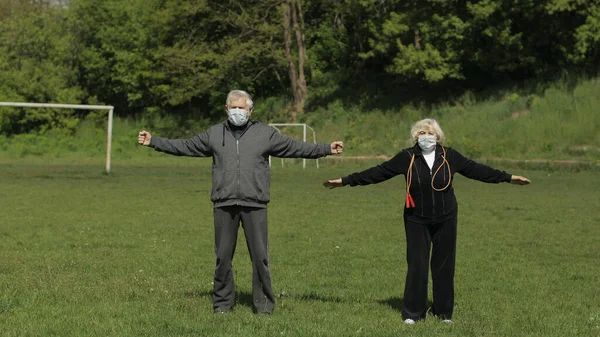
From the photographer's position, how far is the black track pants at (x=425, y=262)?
26.6 ft

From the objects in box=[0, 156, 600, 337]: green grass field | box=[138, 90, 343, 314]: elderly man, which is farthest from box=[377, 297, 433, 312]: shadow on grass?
box=[138, 90, 343, 314]: elderly man

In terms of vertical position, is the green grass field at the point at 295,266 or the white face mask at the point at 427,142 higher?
the white face mask at the point at 427,142

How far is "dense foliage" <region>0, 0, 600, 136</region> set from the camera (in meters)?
42.8

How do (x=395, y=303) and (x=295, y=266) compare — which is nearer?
(x=395, y=303)

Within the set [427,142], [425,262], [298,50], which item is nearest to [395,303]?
[425,262]

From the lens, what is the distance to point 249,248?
820 cm

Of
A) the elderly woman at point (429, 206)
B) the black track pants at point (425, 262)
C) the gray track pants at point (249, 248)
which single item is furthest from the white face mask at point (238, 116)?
the black track pants at point (425, 262)

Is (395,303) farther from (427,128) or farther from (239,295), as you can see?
(427,128)

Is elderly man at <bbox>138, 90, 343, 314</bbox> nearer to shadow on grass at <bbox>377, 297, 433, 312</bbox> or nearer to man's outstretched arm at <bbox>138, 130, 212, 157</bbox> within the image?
man's outstretched arm at <bbox>138, 130, 212, 157</bbox>

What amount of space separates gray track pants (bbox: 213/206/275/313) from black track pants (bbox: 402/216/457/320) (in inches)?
48.8

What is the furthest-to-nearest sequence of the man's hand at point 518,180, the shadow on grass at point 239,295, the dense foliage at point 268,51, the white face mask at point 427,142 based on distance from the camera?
1. the dense foliage at point 268,51
2. the shadow on grass at point 239,295
3. the man's hand at point 518,180
4. the white face mask at point 427,142

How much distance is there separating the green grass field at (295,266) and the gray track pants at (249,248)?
193 millimetres

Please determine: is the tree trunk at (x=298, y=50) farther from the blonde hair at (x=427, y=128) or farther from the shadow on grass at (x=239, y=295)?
the blonde hair at (x=427, y=128)

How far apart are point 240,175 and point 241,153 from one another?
0.19m
